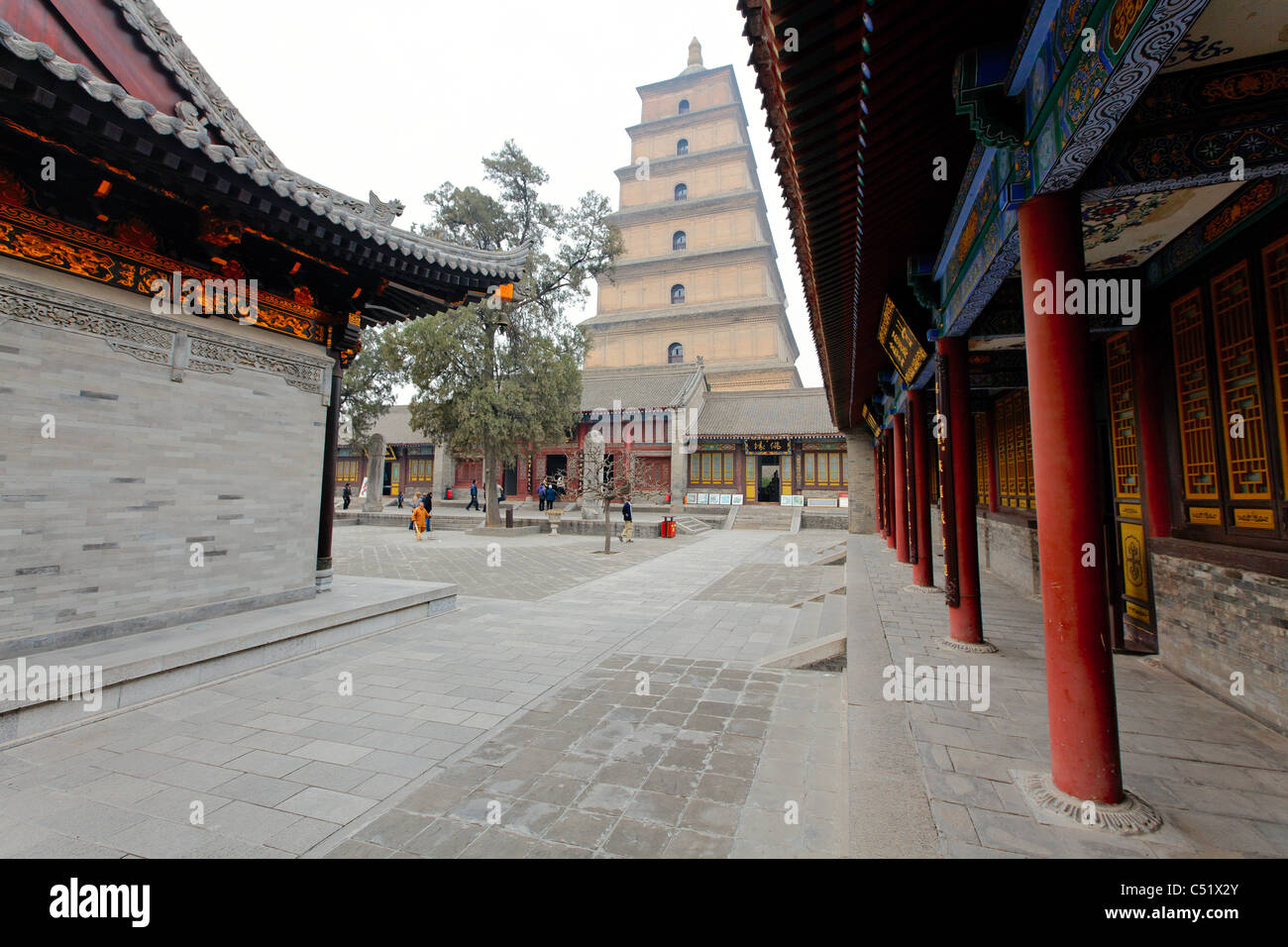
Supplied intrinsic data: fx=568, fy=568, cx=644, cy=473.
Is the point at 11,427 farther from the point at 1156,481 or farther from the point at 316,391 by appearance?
the point at 1156,481

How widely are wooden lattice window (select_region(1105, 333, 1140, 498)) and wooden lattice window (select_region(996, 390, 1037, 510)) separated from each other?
1877mm

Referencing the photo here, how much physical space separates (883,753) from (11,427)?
6.12m

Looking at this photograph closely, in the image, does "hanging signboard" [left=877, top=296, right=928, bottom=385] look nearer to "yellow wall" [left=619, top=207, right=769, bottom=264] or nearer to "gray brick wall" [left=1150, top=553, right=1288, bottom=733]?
"gray brick wall" [left=1150, top=553, right=1288, bottom=733]

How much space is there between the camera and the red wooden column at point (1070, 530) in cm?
232

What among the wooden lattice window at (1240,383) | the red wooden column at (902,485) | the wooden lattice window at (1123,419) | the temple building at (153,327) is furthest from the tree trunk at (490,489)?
the wooden lattice window at (1240,383)

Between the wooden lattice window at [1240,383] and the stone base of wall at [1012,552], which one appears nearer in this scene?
the wooden lattice window at [1240,383]

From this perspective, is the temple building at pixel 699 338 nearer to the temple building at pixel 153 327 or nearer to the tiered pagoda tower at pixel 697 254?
the tiered pagoda tower at pixel 697 254

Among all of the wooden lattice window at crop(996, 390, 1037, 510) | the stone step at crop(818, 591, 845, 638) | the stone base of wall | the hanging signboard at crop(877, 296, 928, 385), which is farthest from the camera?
the wooden lattice window at crop(996, 390, 1037, 510)

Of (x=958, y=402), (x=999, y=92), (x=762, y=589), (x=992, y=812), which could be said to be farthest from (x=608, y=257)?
(x=992, y=812)

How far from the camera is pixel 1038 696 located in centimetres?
364

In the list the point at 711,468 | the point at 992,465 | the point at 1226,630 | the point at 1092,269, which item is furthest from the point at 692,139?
the point at 1226,630

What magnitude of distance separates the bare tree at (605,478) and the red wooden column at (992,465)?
8073 mm

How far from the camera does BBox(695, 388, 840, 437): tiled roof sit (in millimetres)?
24438

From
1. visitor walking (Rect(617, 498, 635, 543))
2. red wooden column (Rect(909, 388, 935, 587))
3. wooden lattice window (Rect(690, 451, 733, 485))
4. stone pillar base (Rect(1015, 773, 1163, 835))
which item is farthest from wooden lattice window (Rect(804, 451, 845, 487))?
stone pillar base (Rect(1015, 773, 1163, 835))
